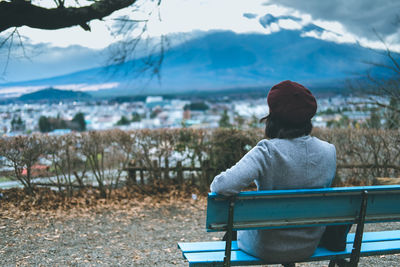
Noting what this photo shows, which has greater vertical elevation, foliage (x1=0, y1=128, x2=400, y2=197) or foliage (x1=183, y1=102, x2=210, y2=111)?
foliage (x1=183, y1=102, x2=210, y2=111)

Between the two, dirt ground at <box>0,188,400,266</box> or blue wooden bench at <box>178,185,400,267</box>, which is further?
dirt ground at <box>0,188,400,266</box>

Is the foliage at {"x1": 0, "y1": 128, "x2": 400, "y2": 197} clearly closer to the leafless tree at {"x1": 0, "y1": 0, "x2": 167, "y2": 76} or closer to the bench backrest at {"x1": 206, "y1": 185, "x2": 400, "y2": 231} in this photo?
the leafless tree at {"x1": 0, "y1": 0, "x2": 167, "y2": 76}

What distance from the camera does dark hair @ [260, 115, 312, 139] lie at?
7.60 ft

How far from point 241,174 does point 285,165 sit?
1.05 ft

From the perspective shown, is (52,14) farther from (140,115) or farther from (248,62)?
(248,62)

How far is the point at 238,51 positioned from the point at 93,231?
13175 cm

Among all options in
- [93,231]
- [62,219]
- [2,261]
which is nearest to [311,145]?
[2,261]

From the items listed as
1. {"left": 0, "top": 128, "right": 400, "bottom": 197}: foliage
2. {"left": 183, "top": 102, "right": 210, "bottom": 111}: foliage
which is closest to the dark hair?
{"left": 0, "top": 128, "right": 400, "bottom": 197}: foliage

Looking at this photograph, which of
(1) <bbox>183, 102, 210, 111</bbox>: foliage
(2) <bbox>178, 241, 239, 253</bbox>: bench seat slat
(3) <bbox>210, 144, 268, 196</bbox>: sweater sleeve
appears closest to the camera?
(3) <bbox>210, 144, 268, 196</bbox>: sweater sleeve

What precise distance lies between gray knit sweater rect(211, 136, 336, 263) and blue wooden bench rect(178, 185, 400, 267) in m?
0.07

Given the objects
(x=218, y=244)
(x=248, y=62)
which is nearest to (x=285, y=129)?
(x=218, y=244)

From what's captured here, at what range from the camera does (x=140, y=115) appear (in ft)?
144

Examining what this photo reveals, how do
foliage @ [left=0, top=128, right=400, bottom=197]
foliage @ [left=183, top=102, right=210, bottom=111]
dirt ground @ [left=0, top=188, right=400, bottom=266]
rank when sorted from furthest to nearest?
1. foliage @ [left=183, top=102, right=210, bottom=111]
2. foliage @ [left=0, top=128, right=400, bottom=197]
3. dirt ground @ [left=0, top=188, right=400, bottom=266]

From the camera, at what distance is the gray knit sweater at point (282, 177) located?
214 cm
